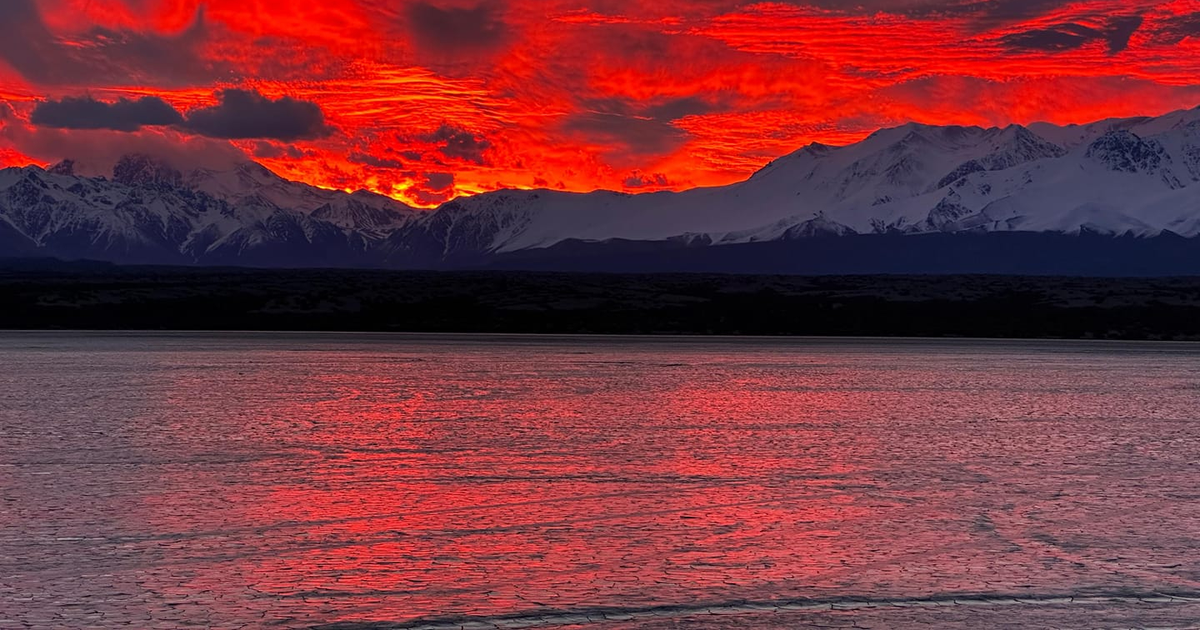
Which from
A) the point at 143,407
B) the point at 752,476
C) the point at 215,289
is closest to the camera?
the point at 752,476

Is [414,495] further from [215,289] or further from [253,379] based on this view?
[215,289]

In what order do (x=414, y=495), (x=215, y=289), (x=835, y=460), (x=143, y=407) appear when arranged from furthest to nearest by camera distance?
(x=215, y=289), (x=143, y=407), (x=835, y=460), (x=414, y=495)

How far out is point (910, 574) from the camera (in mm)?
16703

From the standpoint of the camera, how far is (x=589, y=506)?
69.8ft

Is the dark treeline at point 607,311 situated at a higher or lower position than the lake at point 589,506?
higher

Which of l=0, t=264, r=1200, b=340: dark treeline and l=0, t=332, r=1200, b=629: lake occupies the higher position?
l=0, t=264, r=1200, b=340: dark treeline

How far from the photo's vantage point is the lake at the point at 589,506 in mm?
15062

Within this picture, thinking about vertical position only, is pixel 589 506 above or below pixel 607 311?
below

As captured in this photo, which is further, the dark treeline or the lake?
the dark treeline

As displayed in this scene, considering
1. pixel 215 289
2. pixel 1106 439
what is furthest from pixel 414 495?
pixel 215 289

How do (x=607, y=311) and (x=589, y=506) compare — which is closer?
(x=589, y=506)

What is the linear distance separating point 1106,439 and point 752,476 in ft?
35.4

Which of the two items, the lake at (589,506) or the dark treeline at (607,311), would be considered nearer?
the lake at (589,506)

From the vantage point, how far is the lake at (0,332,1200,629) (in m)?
15.1
